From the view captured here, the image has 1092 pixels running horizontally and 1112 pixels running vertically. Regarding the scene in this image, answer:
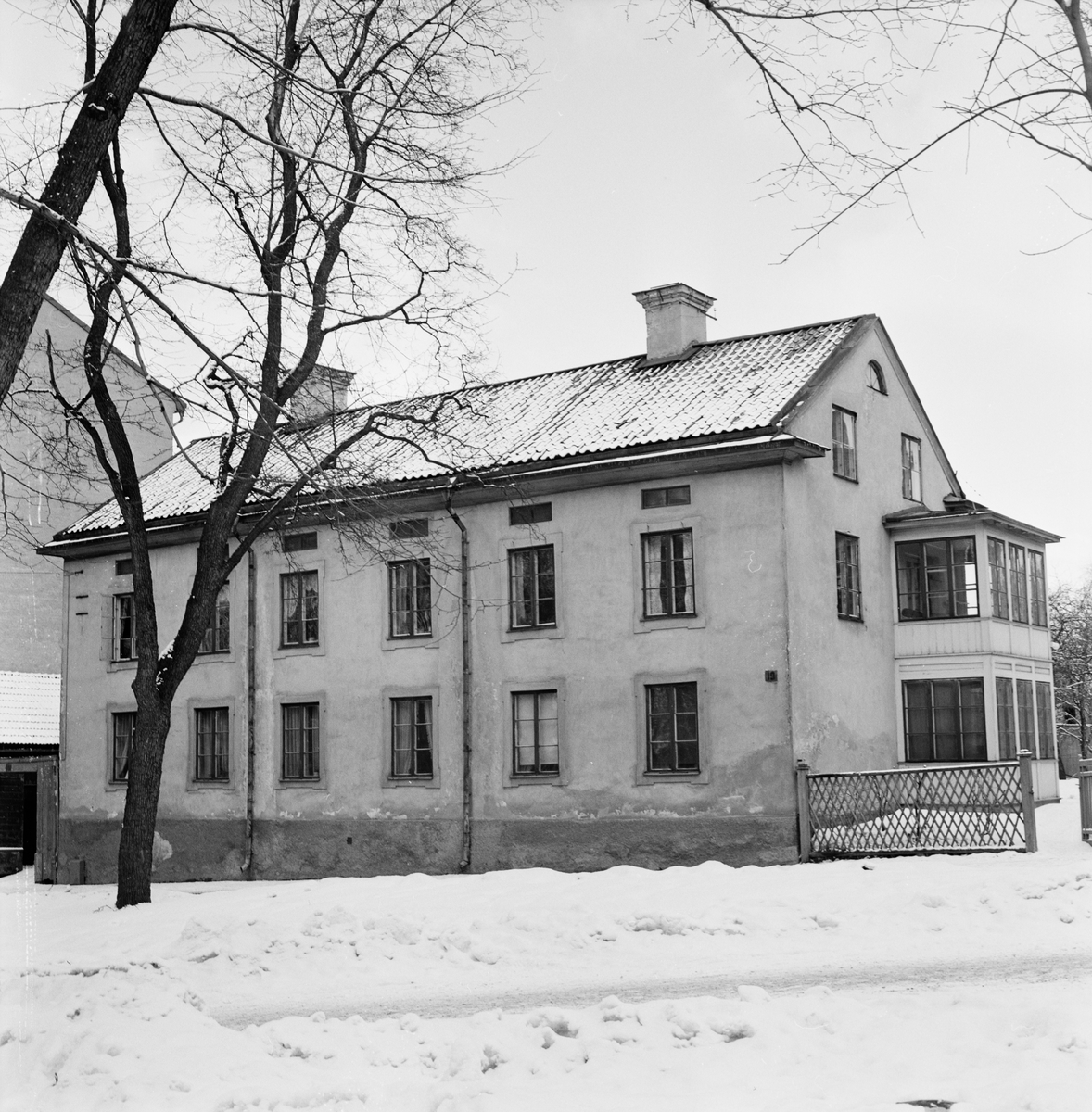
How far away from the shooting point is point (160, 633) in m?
27.3

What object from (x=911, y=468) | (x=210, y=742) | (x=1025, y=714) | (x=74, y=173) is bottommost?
(x=210, y=742)

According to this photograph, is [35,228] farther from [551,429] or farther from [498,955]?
[551,429]

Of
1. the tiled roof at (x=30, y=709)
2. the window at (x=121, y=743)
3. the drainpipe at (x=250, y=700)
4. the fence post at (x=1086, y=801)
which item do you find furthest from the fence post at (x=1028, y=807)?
the tiled roof at (x=30, y=709)

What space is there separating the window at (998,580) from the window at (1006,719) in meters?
1.14

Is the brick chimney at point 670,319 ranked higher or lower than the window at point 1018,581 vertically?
higher

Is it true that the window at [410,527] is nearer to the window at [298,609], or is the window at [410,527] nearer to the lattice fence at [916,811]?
the window at [298,609]

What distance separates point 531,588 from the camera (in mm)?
22641

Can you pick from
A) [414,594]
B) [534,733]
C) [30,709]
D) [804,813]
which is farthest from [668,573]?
[30,709]

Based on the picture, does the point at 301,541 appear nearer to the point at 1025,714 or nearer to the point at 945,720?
the point at 945,720

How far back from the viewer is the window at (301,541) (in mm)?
25203

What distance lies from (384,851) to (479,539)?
17.6ft

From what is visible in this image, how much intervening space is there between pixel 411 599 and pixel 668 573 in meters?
4.90

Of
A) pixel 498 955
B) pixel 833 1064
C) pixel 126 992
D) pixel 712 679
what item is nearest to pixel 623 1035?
pixel 833 1064

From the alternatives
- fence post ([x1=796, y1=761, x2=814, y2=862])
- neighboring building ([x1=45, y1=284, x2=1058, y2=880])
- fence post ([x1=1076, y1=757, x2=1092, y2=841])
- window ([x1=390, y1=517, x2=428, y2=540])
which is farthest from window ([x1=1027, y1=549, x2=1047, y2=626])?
window ([x1=390, y1=517, x2=428, y2=540])
